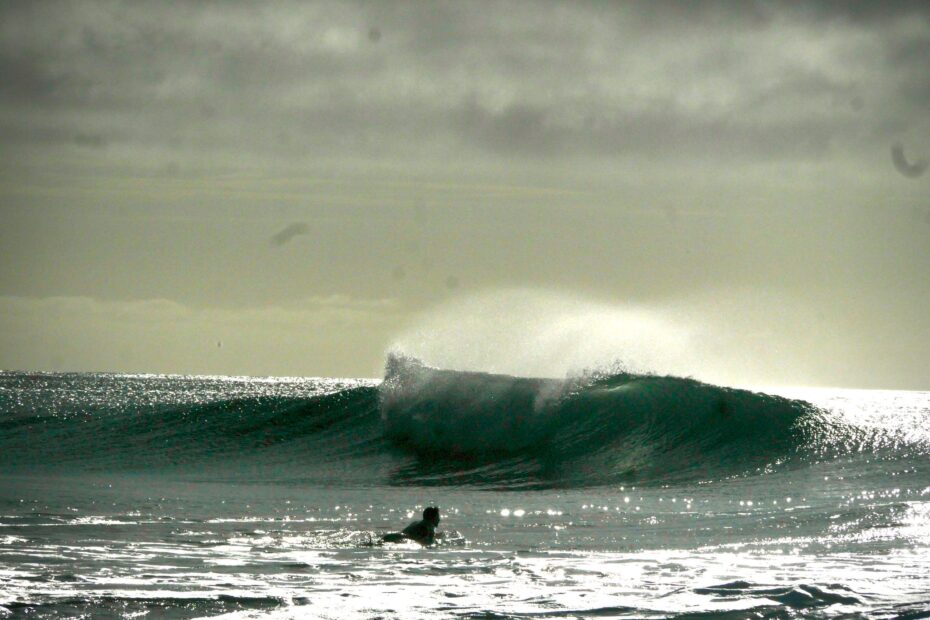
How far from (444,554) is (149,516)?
4680 mm

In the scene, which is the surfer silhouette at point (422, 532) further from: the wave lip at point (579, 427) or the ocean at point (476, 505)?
the wave lip at point (579, 427)

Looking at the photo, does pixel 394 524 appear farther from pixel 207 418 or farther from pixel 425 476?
pixel 207 418

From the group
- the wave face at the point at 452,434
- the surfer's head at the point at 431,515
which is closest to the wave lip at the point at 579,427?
the wave face at the point at 452,434

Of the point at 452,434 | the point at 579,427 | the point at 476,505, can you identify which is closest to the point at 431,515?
the point at 476,505

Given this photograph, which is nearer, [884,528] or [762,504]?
A: [884,528]

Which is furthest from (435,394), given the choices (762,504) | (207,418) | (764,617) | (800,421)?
(764,617)

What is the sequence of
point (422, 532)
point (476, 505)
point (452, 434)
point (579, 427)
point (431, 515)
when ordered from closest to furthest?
point (422, 532), point (431, 515), point (476, 505), point (579, 427), point (452, 434)

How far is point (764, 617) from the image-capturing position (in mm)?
7410

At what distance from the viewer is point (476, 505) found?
15320 millimetres

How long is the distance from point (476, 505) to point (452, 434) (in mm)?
9520

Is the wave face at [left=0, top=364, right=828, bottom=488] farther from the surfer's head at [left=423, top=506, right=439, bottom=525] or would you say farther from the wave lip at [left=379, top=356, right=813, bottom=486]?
the surfer's head at [left=423, top=506, right=439, bottom=525]

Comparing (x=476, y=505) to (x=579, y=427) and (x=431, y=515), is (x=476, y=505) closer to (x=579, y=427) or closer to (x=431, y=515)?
(x=431, y=515)

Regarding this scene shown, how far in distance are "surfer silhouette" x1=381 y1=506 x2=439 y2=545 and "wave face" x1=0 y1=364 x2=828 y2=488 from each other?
24.9 feet

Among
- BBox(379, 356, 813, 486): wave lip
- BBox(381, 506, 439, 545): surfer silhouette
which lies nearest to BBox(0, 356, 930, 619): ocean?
BBox(379, 356, 813, 486): wave lip
